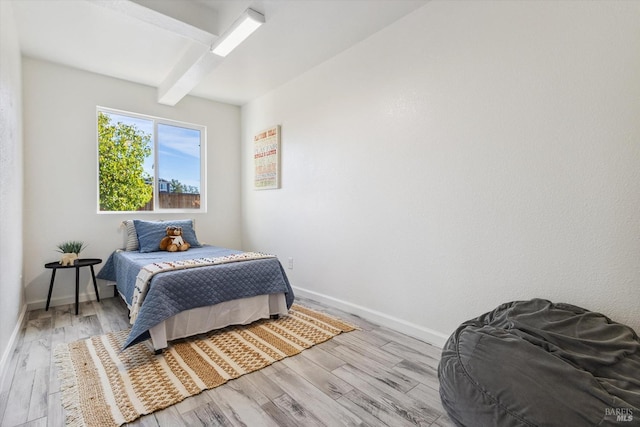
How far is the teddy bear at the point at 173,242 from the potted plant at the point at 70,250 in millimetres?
810

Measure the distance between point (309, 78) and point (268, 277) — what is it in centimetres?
222

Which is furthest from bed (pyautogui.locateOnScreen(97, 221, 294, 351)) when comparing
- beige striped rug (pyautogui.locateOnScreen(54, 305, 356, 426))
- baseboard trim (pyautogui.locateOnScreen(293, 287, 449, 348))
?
baseboard trim (pyautogui.locateOnScreen(293, 287, 449, 348))

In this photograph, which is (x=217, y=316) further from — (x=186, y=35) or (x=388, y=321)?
(x=186, y=35)

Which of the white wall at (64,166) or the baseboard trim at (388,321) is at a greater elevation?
the white wall at (64,166)

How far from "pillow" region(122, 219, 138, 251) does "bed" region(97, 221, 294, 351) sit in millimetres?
268

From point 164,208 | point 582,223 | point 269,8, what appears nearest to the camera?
point 582,223

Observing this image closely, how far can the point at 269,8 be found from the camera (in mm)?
2275

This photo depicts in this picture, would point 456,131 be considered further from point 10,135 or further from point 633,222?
point 10,135

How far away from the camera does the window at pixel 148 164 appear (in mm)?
3711

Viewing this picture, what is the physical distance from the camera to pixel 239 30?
2371 mm

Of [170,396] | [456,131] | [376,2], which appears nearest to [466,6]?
[376,2]

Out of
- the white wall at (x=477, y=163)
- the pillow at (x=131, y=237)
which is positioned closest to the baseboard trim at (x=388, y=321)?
the white wall at (x=477, y=163)

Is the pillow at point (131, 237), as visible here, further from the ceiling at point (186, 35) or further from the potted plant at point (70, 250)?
the ceiling at point (186, 35)

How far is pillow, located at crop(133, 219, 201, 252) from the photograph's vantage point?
136 inches
